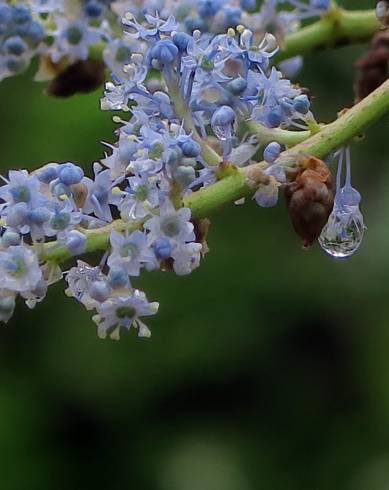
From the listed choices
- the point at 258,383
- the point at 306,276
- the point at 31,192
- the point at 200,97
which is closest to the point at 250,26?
the point at 200,97

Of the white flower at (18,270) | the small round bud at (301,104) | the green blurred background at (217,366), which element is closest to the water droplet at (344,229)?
the small round bud at (301,104)

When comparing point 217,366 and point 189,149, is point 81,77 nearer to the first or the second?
point 189,149

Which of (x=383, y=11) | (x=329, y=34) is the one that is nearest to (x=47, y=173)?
(x=383, y=11)

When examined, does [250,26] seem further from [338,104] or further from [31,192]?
[338,104]

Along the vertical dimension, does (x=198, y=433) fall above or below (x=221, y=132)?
below

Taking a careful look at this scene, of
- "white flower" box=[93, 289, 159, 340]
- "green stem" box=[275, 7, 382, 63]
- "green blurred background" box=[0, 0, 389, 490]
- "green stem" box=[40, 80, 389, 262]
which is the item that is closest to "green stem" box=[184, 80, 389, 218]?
"green stem" box=[40, 80, 389, 262]
